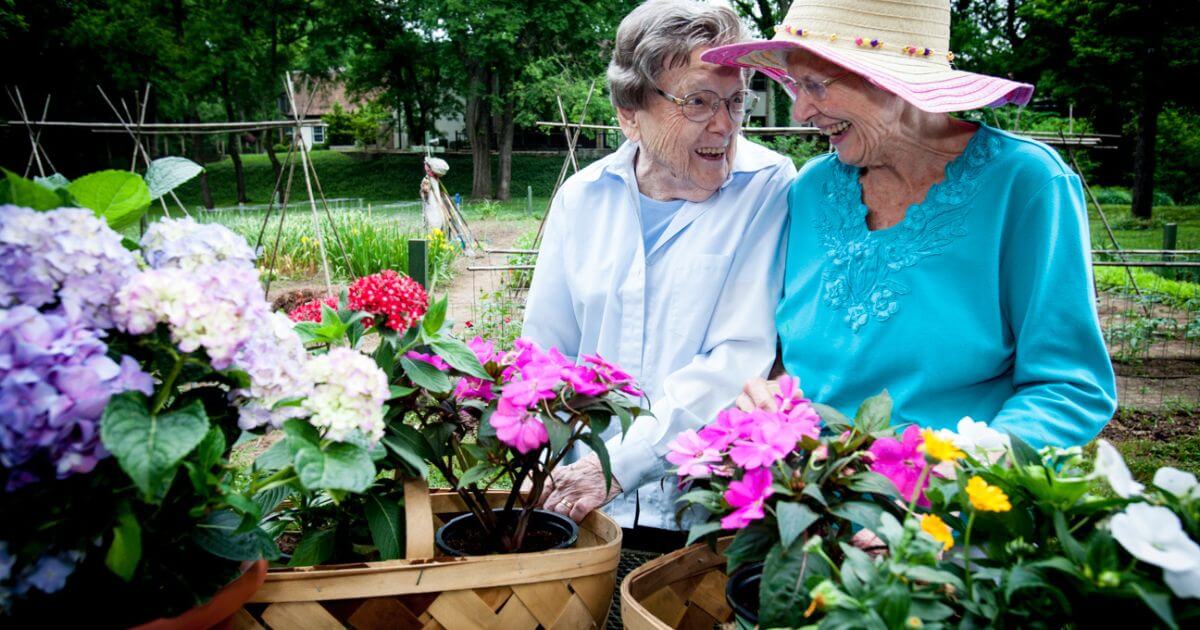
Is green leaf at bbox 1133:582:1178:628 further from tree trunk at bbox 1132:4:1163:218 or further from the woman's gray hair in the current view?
tree trunk at bbox 1132:4:1163:218

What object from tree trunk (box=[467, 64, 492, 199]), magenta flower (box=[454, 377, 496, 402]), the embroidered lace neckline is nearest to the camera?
magenta flower (box=[454, 377, 496, 402])

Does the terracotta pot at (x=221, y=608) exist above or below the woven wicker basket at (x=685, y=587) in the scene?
above

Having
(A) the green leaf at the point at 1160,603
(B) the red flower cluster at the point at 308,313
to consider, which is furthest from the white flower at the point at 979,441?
(B) the red flower cluster at the point at 308,313

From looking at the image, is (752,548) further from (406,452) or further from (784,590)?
(406,452)

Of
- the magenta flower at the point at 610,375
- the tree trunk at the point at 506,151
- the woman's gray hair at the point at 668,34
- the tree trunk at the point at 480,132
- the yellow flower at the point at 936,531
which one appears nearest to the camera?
the yellow flower at the point at 936,531

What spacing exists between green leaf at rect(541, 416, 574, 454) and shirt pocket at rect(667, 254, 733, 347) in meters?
0.89

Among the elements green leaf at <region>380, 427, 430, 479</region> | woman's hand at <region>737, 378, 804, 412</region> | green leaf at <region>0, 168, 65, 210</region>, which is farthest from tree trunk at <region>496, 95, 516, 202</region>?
green leaf at <region>0, 168, 65, 210</region>

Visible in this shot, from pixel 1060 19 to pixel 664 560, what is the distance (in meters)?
21.1

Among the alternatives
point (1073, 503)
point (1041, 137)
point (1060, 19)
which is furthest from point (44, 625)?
point (1060, 19)

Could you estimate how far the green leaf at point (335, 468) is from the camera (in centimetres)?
86

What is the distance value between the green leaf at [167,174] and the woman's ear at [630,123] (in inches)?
51.6

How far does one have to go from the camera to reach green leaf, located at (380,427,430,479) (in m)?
1.07

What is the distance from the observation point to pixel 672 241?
2.09 metres

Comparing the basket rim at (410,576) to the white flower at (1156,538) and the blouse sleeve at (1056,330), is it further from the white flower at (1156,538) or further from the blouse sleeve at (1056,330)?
the blouse sleeve at (1056,330)
